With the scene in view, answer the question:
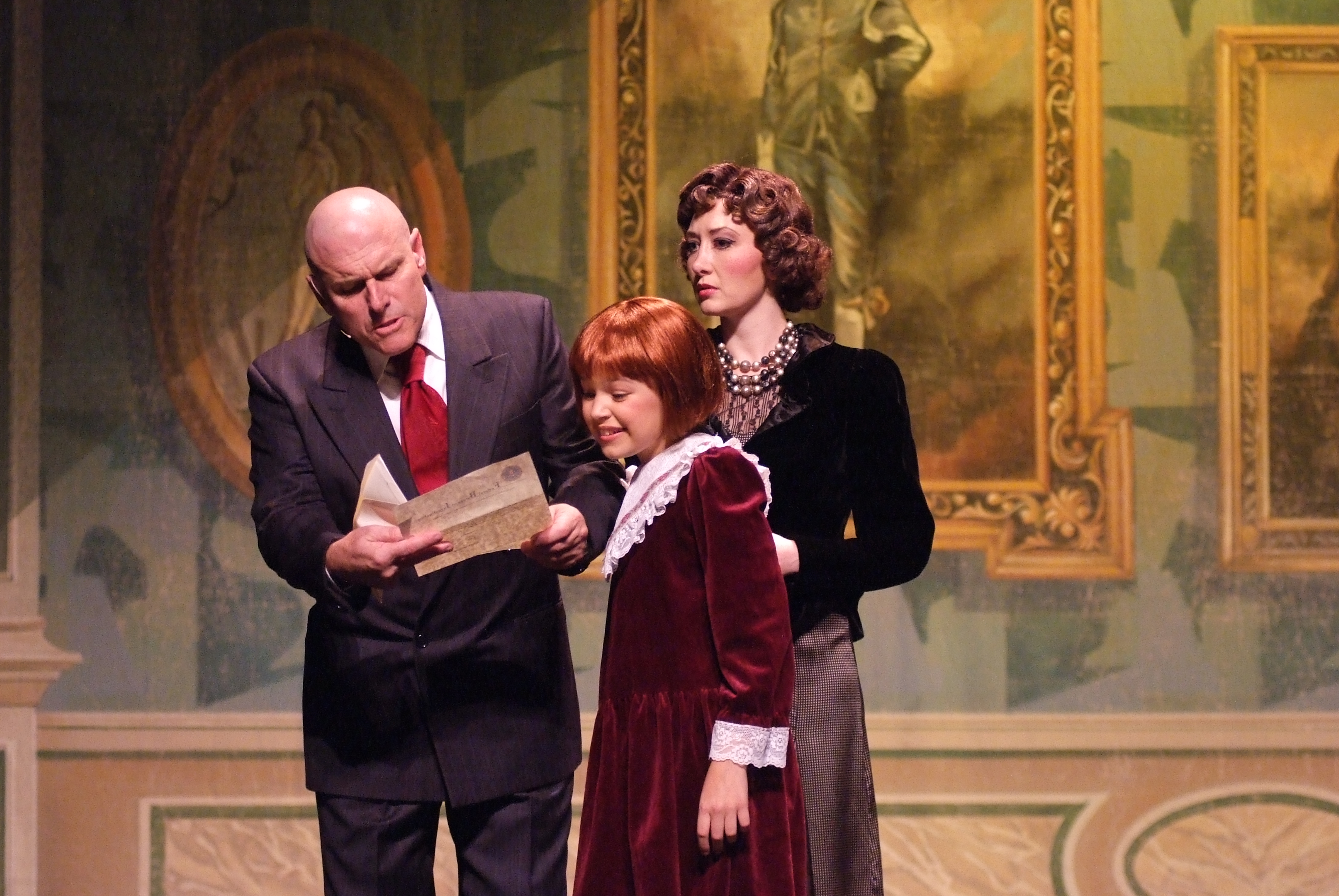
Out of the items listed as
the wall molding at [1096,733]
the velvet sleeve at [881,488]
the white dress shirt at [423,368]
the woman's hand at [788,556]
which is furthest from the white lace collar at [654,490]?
the wall molding at [1096,733]

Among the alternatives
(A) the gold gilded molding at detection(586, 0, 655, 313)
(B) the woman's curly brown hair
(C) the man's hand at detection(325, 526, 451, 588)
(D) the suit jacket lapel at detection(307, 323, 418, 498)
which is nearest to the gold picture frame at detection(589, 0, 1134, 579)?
(A) the gold gilded molding at detection(586, 0, 655, 313)

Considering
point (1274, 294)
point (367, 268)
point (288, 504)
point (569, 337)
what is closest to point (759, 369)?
point (367, 268)

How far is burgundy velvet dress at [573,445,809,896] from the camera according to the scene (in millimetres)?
2035

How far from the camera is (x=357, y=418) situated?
2.19 metres

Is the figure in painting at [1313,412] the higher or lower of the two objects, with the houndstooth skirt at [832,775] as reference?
higher

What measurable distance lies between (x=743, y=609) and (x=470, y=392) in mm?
517

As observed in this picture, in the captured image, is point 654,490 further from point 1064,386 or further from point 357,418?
point 1064,386

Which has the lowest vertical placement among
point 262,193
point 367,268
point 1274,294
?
point 367,268

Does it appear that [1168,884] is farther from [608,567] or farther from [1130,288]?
[608,567]

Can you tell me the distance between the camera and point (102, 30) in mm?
4191

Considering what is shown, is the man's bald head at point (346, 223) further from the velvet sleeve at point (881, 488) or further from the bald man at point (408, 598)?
the velvet sleeve at point (881, 488)

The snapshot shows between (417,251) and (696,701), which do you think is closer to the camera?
(696,701)

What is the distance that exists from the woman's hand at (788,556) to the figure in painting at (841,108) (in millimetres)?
1967

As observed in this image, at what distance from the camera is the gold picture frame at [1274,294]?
407 centimetres
